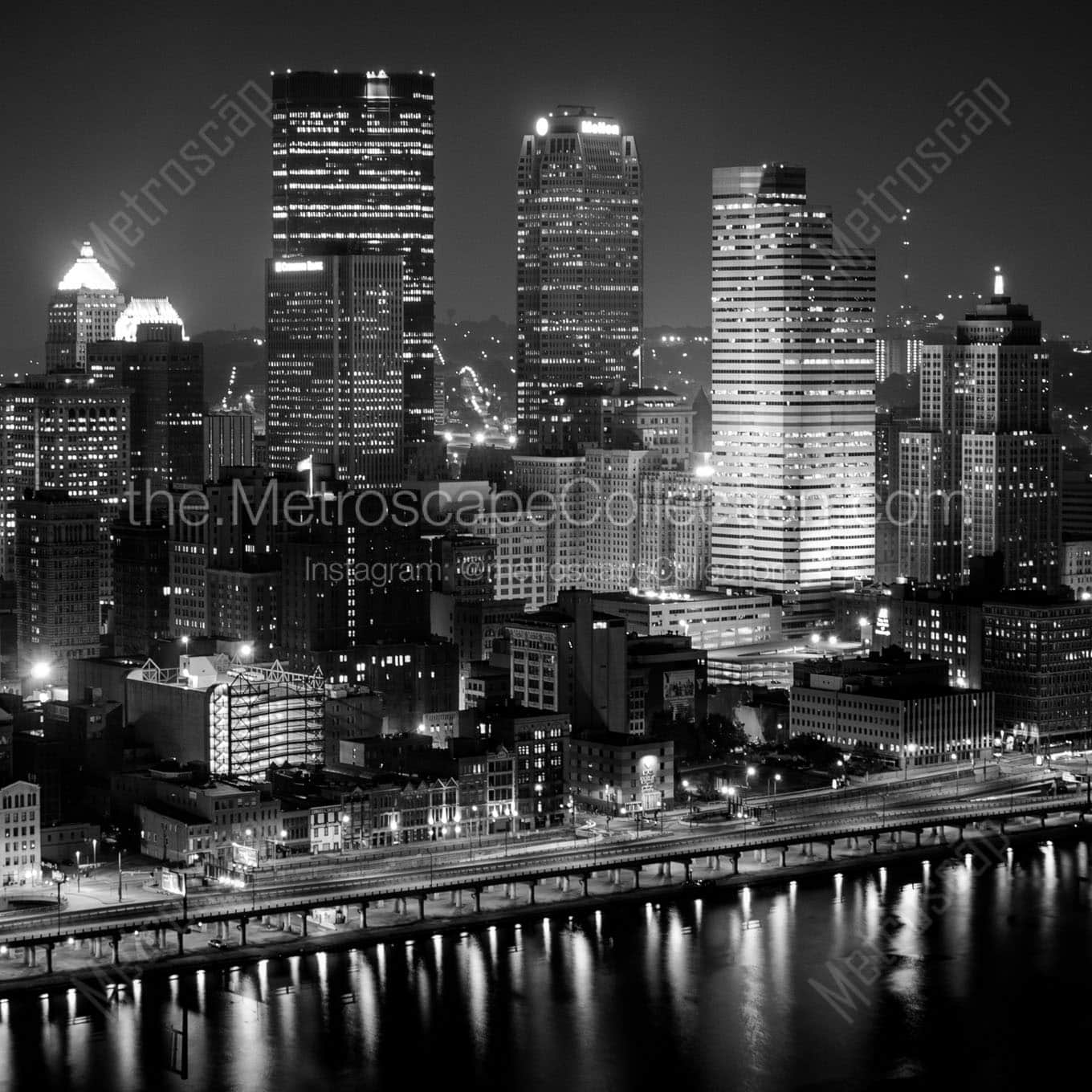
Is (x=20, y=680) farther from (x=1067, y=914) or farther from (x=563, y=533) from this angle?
(x=1067, y=914)

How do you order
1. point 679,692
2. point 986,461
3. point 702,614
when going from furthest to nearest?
point 986,461
point 702,614
point 679,692

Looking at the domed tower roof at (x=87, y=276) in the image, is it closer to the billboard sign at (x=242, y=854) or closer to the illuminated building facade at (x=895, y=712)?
the illuminated building facade at (x=895, y=712)

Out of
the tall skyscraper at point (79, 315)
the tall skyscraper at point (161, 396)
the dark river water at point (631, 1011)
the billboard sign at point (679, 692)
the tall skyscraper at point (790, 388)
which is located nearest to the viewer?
the dark river water at point (631, 1011)

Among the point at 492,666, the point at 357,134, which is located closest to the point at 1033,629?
the point at 492,666

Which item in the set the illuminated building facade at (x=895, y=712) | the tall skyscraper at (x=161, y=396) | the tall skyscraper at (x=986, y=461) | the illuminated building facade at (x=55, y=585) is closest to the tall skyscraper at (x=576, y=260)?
the tall skyscraper at (x=161, y=396)

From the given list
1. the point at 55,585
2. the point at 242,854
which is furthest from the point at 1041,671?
the point at 55,585

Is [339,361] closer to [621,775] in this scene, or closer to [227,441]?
[227,441]
